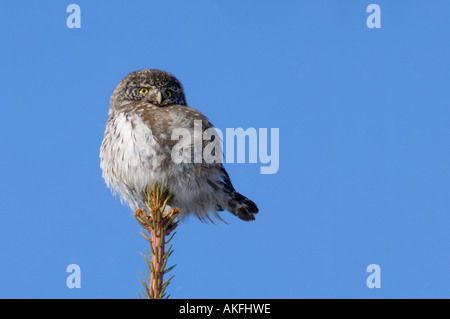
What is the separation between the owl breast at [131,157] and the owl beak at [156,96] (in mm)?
649

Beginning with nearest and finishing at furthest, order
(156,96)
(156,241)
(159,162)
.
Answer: (156,241) → (159,162) → (156,96)

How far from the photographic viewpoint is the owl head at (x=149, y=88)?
6.40m

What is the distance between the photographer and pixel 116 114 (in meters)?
5.88

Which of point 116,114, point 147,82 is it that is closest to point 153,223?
point 116,114

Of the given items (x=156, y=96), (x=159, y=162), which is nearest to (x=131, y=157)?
(x=159, y=162)

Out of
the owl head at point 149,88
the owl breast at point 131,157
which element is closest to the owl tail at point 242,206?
the owl breast at point 131,157

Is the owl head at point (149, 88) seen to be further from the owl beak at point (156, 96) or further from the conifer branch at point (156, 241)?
the conifer branch at point (156, 241)

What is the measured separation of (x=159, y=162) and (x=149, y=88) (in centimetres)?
163

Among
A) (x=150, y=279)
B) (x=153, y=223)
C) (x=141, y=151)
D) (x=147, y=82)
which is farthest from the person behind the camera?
(x=147, y=82)

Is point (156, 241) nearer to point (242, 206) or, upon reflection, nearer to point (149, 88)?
point (242, 206)

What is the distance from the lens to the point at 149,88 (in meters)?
6.47

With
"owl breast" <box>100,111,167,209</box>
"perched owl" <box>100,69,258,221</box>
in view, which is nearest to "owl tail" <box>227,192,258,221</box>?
"perched owl" <box>100,69,258,221</box>
